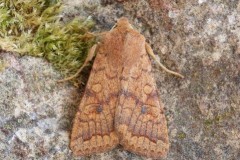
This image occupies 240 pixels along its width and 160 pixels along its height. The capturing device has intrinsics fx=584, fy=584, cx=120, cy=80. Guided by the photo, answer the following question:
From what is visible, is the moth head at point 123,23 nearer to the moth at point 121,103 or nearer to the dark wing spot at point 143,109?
the moth at point 121,103

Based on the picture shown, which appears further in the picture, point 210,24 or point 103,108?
point 210,24

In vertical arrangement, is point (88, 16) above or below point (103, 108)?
above

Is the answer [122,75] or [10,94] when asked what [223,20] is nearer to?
[122,75]

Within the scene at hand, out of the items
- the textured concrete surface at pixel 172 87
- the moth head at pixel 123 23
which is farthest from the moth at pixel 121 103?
the textured concrete surface at pixel 172 87

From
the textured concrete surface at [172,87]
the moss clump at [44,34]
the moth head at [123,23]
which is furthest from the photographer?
the moth head at [123,23]

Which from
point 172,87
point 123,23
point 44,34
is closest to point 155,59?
point 172,87

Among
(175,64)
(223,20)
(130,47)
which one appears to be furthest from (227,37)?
(130,47)
